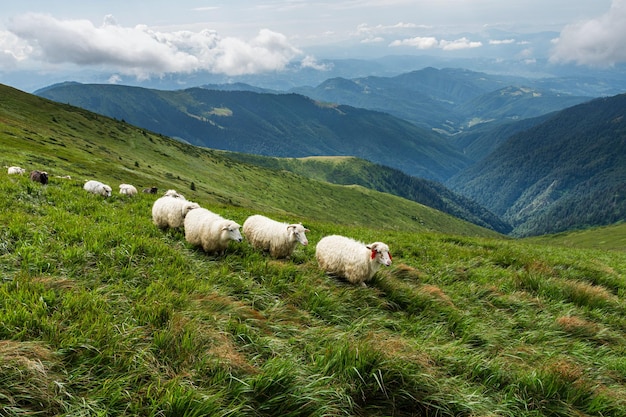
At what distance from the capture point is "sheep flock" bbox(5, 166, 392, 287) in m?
8.98

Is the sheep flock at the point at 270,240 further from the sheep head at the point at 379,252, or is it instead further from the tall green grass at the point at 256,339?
the tall green grass at the point at 256,339

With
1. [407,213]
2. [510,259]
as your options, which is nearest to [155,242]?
[510,259]

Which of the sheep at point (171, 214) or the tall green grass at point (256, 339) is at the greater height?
the sheep at point (171, 214)

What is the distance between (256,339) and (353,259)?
4629mm

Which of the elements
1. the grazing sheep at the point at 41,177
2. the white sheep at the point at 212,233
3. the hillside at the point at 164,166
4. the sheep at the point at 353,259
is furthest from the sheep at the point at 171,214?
the hillside at the point at 164,166

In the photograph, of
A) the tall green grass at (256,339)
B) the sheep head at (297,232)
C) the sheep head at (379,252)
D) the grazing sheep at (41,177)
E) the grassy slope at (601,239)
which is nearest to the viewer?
the tall green grass at (256,339)

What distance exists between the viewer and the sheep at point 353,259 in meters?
8.90

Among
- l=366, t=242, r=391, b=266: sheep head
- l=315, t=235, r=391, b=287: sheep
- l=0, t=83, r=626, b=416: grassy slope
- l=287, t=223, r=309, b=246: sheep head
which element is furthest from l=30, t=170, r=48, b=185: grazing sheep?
l=366, t=242, r=391, b=266: sheep head

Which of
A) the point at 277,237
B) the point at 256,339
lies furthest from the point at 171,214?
the point at 256,339

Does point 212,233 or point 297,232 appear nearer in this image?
point 212,233

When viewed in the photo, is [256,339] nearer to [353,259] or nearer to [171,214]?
[353,259]

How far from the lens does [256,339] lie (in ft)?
16.2

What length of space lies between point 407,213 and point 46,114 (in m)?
159

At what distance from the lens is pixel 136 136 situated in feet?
408
